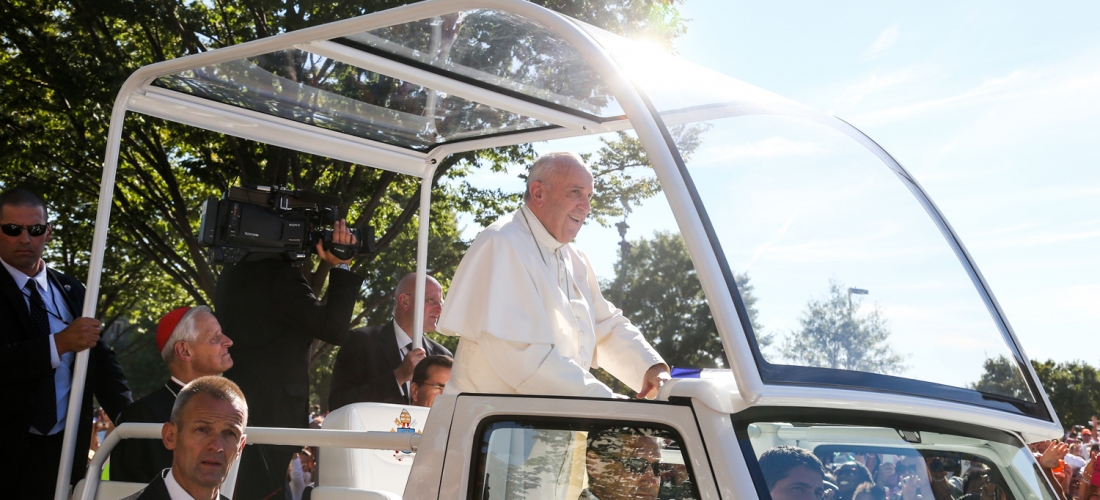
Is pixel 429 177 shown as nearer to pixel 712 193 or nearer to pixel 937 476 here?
pixel 712 193

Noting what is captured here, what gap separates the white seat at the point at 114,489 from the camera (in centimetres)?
371

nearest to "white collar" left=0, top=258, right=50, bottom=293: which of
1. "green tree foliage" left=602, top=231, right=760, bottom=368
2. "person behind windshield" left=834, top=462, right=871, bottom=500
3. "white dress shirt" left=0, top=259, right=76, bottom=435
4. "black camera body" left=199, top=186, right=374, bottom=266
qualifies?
"white dress shirt" left=0, top=259, right=76, bottom=435

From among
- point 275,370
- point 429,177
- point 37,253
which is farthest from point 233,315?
point 429,177

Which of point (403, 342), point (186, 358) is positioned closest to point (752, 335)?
point (186, 358)

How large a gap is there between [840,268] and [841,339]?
258 mm

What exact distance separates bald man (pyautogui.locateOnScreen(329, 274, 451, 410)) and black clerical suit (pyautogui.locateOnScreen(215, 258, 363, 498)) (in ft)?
2.14

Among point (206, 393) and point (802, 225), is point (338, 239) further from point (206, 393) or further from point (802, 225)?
point (802, 225)

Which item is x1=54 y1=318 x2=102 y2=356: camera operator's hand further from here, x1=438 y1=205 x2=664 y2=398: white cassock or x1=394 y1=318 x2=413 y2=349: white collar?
x1=394 y1=318 x2=413 y2=349: white collar

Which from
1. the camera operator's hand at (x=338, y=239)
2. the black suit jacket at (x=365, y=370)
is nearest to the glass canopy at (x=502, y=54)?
the camera operator's hand at (x=338, y=239)

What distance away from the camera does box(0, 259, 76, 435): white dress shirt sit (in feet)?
14.3

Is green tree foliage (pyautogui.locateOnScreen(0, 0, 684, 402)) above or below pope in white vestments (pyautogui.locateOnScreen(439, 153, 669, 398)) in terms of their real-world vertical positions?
above

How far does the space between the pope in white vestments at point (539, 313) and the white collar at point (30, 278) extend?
234 centimetres

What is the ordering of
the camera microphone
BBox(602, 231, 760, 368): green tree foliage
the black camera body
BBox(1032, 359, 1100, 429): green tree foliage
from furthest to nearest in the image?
1. BBox(602, 231, 760, 368): green tree foliage
2. BBox(1032, 359, 1100, 429): green tree foliage
3. the camera microphone
4. the black camera body

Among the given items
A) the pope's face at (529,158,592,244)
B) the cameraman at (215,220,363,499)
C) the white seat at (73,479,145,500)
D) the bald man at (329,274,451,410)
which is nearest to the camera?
the pope's face at (529,158,592,244)
